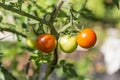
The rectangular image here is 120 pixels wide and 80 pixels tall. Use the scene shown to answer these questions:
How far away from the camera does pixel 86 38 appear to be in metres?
1.64

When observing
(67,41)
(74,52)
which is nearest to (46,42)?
(67,41)

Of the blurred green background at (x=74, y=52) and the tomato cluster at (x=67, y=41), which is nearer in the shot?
the tomato cluster at (x=67, y=41)

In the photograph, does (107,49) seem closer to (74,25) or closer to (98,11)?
(98,11)

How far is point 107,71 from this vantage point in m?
4.45

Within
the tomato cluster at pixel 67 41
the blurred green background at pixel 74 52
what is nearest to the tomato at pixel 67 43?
the tomato cluster at pixel 67 41

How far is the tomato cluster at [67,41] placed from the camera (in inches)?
65.0

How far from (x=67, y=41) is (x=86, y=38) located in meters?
0.09

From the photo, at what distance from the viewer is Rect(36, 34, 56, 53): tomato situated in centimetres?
165

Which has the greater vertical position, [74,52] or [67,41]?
[67,41]

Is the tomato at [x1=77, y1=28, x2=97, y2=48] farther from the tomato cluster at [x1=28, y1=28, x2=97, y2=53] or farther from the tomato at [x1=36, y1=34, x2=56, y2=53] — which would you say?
the tomato at [x1=36, y1=34, x2=56, y2=53]

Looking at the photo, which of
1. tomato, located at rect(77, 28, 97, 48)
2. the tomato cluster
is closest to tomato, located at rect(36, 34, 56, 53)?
the tomato cluster

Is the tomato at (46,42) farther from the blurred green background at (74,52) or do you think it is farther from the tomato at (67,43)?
the blurred green background at (74,52)

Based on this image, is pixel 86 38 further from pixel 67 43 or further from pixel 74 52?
pixel 74 52

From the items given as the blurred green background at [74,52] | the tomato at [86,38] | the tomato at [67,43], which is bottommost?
the blurred green background at [74,52]
